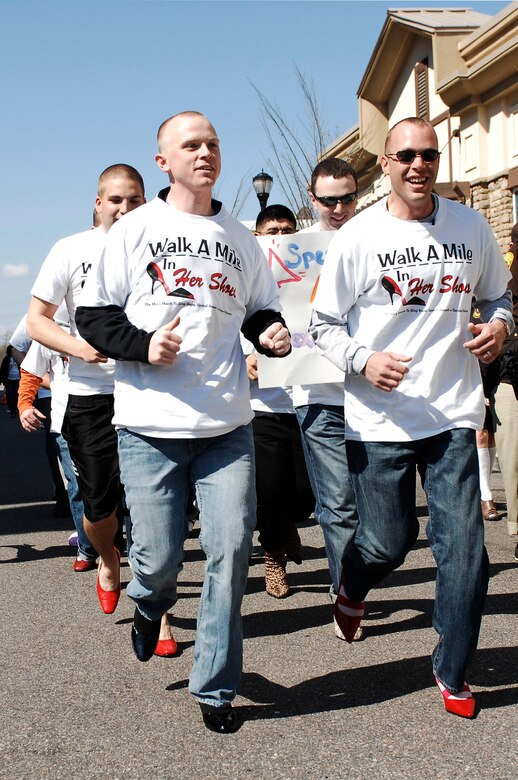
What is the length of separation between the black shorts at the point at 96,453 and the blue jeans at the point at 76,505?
1.15 m

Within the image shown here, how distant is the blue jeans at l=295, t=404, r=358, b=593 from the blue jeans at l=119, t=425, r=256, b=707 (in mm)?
1297

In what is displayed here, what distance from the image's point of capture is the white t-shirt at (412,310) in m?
4.33

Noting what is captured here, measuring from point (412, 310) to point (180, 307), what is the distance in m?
0.92

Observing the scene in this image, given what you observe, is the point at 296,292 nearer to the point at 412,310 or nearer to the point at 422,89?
the point at 412,310

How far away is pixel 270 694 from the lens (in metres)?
4.60

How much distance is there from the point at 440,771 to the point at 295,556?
3.31 meters

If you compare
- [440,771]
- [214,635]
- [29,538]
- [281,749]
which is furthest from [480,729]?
[29,538]

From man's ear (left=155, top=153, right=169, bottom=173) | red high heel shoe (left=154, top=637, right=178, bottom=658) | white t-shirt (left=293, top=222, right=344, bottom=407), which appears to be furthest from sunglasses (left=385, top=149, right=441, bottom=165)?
red high heel shoe (left=154, top=637, right=178, bottom=658)

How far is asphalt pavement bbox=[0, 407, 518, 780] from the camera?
150 inches

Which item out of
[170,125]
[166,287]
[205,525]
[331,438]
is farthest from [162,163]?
[331,438]

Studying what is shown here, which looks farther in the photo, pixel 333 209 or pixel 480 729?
pixel 333 209

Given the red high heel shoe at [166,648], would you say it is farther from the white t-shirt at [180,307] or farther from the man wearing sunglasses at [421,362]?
the white t-shirt at [180,307]

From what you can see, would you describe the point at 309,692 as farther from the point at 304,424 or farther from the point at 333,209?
the point at 333,209

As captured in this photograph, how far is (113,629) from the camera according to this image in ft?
19.0
